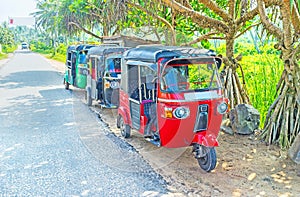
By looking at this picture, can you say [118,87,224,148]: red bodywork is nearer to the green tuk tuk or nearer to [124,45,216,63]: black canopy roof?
[124,45,216,63]: black canopy roof

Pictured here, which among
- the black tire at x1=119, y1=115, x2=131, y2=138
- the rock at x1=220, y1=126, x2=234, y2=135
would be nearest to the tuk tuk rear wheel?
the black tire at x1=119, y1=115, x2=131, y2=138

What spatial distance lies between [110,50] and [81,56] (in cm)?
258

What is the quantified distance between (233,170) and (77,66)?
25.2 ft

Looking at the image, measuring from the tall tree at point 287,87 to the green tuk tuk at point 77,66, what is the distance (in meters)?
6.40

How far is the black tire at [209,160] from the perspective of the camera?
4.73 metres

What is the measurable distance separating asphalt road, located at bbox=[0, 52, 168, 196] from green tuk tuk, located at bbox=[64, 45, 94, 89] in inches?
67.3

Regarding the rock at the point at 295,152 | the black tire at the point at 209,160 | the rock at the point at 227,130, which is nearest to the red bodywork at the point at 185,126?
the black tire at the point at 209,160

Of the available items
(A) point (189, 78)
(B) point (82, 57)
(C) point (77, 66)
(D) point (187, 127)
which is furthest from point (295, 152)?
(C) point (77, 66)

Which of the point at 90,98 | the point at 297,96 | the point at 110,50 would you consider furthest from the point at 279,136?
the point at 90,98

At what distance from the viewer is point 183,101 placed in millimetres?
4875

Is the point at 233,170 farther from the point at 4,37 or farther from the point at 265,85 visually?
the point at 4,37

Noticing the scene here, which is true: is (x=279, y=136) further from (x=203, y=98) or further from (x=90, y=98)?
(x=90, y=98)

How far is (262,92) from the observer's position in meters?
7.49

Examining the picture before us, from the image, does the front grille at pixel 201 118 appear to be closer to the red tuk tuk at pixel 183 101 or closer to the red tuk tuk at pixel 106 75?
the red tuk tuk at pixel 183 101
